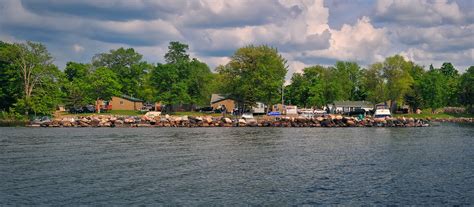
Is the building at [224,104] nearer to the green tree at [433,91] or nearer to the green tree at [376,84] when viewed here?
the green tree at [376,84]

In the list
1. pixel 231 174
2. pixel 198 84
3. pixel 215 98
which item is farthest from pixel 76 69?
pixel 231 174

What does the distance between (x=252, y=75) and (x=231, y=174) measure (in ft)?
231

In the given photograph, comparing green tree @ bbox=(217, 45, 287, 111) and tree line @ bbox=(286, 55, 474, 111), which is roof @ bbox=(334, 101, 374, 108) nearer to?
tree line @ bbox=(286, 55, 474, 111)

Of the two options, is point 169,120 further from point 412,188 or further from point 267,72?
point 412,188

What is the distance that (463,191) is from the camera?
2494cm

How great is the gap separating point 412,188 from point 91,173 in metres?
18.1

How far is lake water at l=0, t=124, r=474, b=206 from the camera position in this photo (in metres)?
22.8

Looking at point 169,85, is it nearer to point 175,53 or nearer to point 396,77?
point 175,53

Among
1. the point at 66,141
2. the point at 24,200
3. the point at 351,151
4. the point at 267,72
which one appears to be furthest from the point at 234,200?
the point at 267,72

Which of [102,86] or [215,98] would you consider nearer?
[102,86]

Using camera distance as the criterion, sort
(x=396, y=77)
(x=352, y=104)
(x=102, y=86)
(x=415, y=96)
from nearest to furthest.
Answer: (x=102, y=86)
(x=396, y=77)
(x=415, y=96)
(x=352, y=104)

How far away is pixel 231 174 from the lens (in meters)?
29.3

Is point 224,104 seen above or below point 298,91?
below

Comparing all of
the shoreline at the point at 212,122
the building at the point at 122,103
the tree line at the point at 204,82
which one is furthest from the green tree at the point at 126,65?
the shoreline at the point at 212,122
